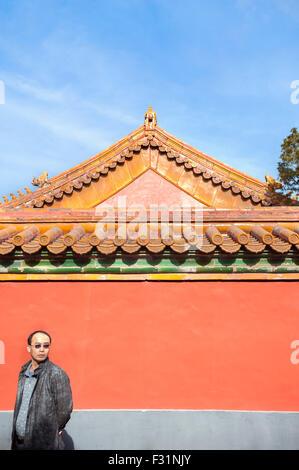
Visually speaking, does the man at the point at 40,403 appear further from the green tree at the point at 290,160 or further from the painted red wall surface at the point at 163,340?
the green tree at the point at 290,160

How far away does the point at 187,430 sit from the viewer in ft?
12.8

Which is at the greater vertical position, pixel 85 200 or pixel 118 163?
pixel 118 163

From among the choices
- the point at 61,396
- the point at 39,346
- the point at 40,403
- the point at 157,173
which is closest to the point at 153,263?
the point at 39,346

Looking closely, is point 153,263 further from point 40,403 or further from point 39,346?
point 40,403

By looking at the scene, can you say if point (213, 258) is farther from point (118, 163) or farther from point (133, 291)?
point (118, 163)

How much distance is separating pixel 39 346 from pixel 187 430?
213cm

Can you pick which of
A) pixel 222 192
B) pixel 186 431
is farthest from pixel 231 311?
pixel 222 192

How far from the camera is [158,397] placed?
3.97m

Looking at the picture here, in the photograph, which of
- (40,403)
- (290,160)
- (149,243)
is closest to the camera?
(40,403)

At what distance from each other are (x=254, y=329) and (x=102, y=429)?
2.23 meters

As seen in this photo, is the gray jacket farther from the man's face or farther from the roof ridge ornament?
the roof ridge ornament

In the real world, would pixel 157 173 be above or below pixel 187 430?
above

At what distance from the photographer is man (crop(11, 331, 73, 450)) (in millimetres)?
3139

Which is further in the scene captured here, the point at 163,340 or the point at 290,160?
the point at 290,160
